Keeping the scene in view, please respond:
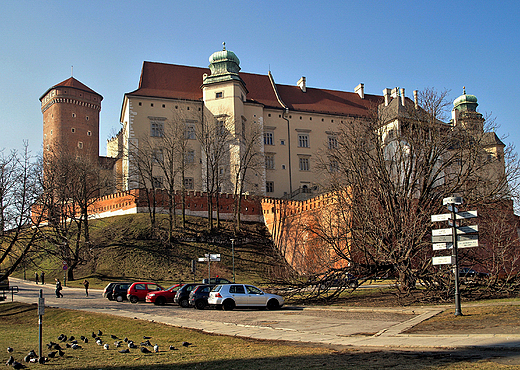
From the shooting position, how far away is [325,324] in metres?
15.9

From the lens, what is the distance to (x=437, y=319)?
15.0m

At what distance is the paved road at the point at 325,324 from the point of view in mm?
11430

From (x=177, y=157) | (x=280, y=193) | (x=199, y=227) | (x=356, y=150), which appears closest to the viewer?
(x=356, y=150)

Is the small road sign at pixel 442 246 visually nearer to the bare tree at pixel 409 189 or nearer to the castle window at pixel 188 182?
the bare tree at pixel 409 189

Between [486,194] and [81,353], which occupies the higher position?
[486,194]

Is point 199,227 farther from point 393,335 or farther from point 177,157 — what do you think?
point 393,335

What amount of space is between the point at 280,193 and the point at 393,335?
1892 inches

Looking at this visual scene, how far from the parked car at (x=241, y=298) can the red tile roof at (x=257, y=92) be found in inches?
1508

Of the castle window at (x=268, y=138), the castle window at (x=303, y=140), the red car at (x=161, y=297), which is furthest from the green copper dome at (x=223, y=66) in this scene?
the red car at (x=161, y=297)

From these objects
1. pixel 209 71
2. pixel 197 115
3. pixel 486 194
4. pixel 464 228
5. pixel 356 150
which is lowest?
pixel 464 228

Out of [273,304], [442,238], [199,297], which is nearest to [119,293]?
[199,297]

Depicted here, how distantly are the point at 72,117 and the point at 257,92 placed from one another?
32729 mm

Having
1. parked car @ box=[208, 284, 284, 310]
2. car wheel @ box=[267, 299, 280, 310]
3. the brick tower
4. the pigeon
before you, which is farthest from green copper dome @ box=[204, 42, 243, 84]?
the pigeon

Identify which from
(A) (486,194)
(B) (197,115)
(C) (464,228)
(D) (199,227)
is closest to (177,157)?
(B) (197,115)
